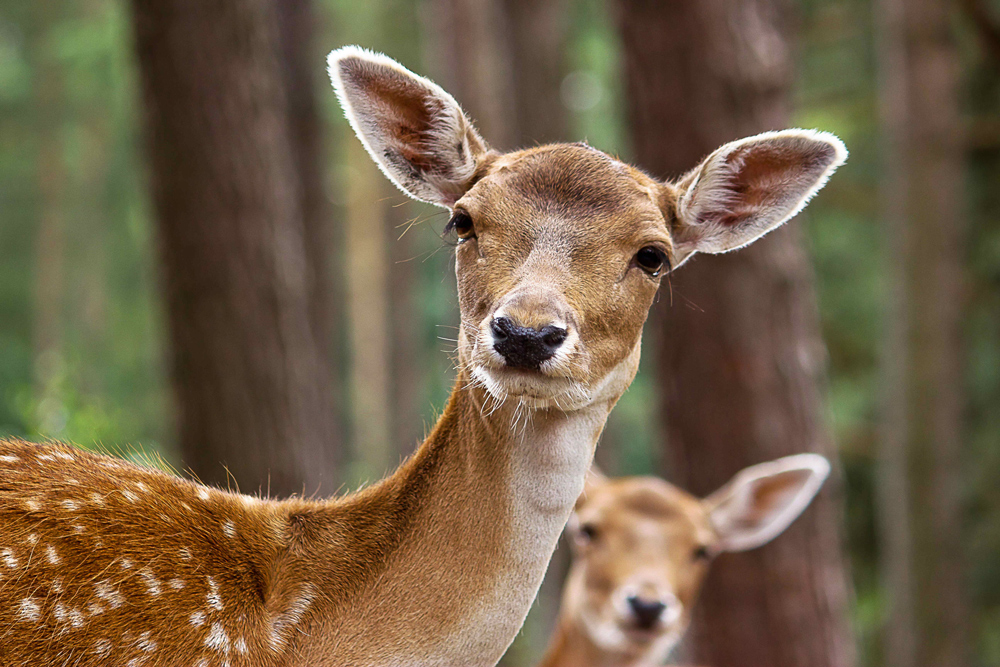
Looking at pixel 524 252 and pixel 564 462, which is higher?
pixel 524 252

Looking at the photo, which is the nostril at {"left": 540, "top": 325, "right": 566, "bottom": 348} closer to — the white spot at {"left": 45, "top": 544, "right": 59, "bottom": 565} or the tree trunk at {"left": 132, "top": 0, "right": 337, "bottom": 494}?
the white spot at {"left": 45, "top": 544, "right": 59, "bottom": 565}

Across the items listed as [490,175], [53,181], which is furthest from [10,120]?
[490,175]

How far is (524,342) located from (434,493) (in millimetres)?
604

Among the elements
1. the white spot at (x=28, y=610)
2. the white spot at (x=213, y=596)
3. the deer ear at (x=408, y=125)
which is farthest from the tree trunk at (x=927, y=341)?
the white spot at (x=28, y=610)

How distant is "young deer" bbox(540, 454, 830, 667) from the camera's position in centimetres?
512

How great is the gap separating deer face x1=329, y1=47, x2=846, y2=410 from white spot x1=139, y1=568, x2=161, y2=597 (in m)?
0.95

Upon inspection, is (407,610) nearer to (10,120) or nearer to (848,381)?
(848,381)

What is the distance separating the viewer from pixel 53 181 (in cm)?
2531

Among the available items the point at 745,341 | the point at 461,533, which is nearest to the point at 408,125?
the point at 461,533

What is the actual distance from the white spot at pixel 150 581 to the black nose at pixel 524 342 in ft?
3.33

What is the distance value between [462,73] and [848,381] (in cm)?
780

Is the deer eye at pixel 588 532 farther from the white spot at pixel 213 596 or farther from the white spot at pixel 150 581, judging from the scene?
the white spot at pixel 150 581

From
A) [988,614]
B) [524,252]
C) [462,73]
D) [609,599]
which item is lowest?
[988,614]

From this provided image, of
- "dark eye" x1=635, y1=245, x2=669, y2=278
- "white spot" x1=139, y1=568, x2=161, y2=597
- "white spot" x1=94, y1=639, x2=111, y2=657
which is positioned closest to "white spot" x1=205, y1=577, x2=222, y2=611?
"white spot" x1=139, y1=568, x2=161, y2=597
